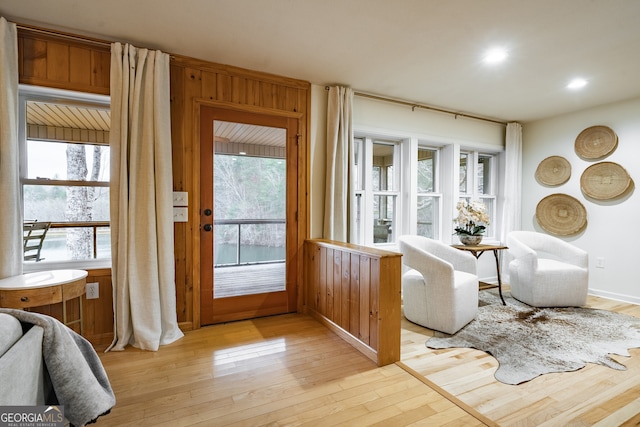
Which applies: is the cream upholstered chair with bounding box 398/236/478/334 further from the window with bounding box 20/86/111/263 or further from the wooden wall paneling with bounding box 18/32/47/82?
the wooden wall paneling with bounding box 18/32/47/82

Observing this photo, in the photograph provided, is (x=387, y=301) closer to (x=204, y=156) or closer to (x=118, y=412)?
(x=118, y=412)

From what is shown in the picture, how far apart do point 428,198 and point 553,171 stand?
5.86 feet

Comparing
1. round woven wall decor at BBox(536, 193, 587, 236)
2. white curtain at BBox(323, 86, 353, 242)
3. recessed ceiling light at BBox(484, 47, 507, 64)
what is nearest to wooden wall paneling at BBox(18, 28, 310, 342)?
white curtain at BBox(323, 86, 353, 242)

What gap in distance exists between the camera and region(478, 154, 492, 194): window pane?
486 centimetres

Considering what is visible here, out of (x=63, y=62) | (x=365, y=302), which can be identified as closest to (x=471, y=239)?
(x=365, y=302)

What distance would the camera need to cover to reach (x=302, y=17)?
7.00ft

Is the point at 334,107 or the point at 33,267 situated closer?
the point at 33,267

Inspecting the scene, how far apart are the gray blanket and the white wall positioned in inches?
205

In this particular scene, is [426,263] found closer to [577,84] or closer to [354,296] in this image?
[354,296]

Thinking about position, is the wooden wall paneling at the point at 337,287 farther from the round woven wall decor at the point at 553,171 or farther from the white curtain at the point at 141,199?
the round woven wall decor at the point at 553,171

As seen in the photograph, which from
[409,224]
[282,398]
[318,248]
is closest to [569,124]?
[409,224]

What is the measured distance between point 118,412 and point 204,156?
78.3 inches

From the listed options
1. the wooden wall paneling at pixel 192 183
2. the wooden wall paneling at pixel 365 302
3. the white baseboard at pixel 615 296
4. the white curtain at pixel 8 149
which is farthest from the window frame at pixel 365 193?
the white curtain at pixel 8 149

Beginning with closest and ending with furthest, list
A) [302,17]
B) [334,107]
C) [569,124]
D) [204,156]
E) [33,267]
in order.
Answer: [302,17] → [33,267] → [204,156] → [334,107] → [569,124]
